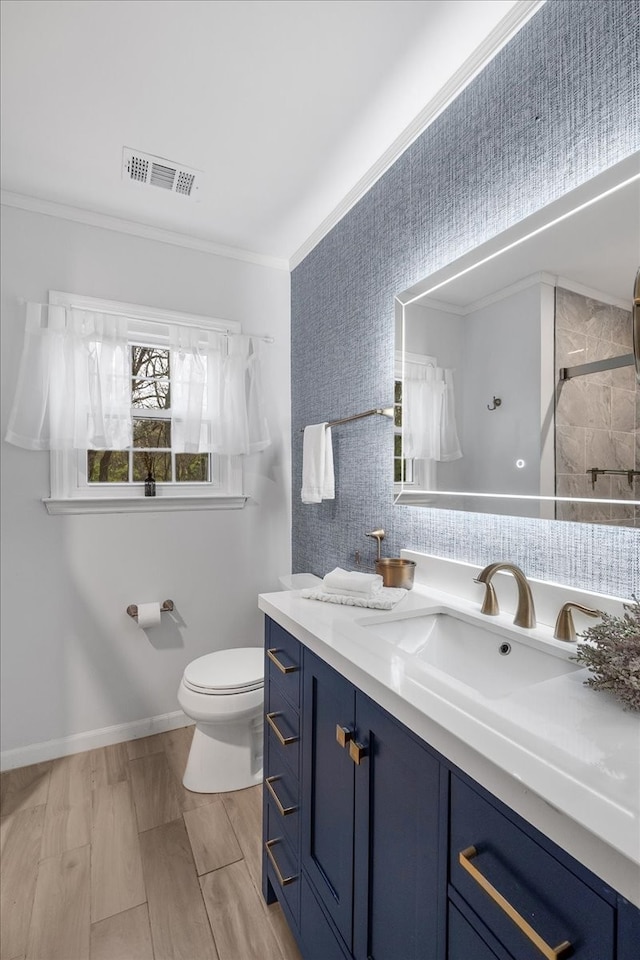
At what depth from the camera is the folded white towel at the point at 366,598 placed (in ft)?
4.50

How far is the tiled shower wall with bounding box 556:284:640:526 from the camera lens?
1.05 meters

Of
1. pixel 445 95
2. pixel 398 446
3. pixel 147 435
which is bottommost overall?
pixel 398 446

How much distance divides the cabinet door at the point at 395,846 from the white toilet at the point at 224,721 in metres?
0.98

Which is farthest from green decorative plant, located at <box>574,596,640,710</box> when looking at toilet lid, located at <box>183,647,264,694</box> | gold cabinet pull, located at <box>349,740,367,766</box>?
toilet lid, located at <box>183,647,264,694</box>

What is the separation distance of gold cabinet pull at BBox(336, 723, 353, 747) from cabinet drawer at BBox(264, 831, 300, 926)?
1.71ft

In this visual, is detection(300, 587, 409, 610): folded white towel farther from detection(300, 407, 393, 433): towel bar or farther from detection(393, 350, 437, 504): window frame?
detection(300, 407, 393, 433): towel bar

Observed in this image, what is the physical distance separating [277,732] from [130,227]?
2306mm

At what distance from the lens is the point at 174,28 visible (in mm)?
1402

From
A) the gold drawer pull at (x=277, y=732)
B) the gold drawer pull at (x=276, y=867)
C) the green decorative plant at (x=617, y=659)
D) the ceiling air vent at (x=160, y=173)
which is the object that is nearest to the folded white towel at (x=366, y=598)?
the gold drawer pull at (x=277, y=732)

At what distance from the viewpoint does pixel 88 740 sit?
2285mm

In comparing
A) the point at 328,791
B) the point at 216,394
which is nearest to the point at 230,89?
the point at 216,394

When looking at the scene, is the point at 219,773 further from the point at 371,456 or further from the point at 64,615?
the point at 371,456

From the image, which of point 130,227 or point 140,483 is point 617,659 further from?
point 130,227

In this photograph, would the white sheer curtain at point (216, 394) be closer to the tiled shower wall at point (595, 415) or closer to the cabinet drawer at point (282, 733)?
the cabinet drawer at point (282, 733)
